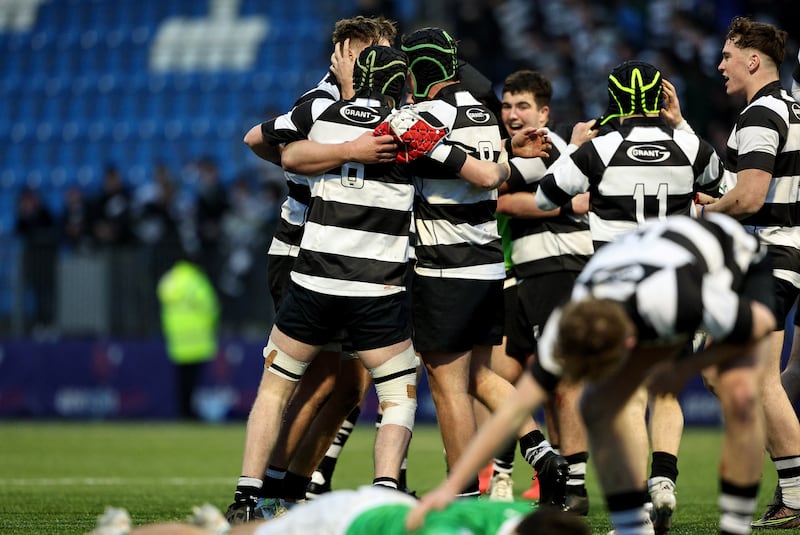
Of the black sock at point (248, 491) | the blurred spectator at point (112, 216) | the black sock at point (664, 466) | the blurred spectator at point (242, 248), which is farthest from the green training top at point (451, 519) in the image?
the blurred spectator at point (112, 216)

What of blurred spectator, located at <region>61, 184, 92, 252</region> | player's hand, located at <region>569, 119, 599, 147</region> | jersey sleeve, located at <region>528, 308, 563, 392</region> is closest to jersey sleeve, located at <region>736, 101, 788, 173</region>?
player's hand, located at <region>569, 119, 599, 147</region>

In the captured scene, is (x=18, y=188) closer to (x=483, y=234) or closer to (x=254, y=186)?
(x=254, y=186)

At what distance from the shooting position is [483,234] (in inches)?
279

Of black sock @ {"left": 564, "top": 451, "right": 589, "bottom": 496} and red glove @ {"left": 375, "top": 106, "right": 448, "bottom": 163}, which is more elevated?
red glove @ {"left": 375, "top": 106, "right": 448, "bottom": 163}

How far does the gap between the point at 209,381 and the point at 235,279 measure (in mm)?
1472

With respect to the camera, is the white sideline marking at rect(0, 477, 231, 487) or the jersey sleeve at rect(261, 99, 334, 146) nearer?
the jersey sleeve at rect(261, 99, 334, 146)

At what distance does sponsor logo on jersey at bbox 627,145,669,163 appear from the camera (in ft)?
21.6

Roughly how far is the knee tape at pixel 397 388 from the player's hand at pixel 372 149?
1029 mm

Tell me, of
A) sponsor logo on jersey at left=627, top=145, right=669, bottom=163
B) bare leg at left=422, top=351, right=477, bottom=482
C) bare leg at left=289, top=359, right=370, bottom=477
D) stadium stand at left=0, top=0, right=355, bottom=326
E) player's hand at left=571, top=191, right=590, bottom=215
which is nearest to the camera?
sponsor logo on jersey at left=627, top=145, right=669, bottom=163

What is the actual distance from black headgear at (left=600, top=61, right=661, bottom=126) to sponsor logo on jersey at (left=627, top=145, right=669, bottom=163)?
0.22m

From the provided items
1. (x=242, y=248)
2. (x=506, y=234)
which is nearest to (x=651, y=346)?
(x=506, y=234)

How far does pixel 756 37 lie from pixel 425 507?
4.13 metres

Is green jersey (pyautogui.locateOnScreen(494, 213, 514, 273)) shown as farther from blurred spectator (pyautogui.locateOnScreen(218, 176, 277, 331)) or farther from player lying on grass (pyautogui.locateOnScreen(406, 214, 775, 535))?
blurred spectator (pyautogui.locateOnScreen(218, 176, 277, 331))

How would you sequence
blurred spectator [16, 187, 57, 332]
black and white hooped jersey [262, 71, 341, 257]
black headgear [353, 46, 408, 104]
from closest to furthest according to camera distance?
black headgear [353, 46, 408, 104] → black and white hooped jersey [262, 71, 341, 257] → blurred spectator [16, 187, 57, 332]
